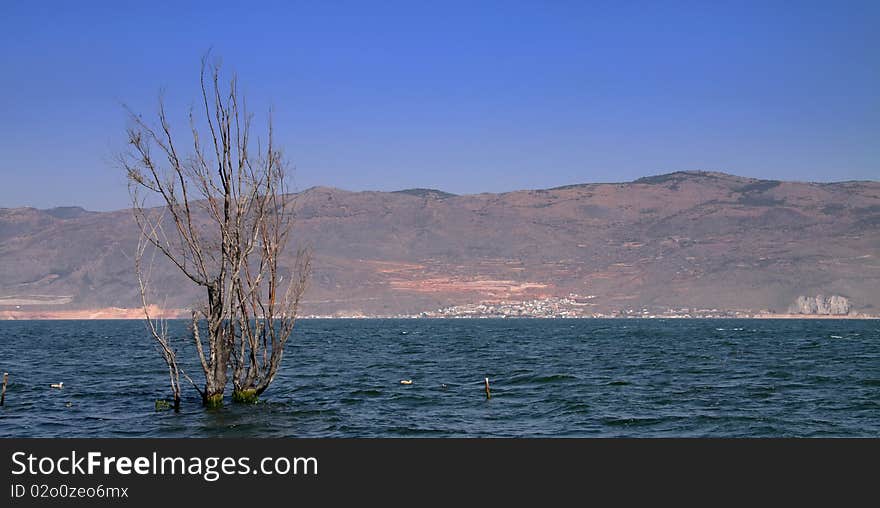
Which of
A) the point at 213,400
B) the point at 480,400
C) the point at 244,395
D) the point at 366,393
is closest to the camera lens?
the point at 213,400

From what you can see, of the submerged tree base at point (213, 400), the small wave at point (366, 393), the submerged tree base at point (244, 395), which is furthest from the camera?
the small wave at point (366, 393)

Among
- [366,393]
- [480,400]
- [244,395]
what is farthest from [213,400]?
[480,400]

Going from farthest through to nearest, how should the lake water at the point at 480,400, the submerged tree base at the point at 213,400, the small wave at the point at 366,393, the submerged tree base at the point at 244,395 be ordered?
the small wave at the point at 366,393
the submerged tree base at the point at 244,395
the submerged tree base at the point at 213,400
the lake water at the point at 480,400

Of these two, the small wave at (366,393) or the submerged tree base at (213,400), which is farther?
the small wave at (366,393)

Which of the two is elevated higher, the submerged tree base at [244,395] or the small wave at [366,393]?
the submerged tree base at [244,395]

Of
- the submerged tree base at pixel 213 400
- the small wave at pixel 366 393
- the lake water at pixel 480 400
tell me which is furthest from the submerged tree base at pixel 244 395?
the small wave at pixel 366 393

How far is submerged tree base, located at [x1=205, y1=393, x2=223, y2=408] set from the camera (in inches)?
1081

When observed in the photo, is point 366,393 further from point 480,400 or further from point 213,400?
point 213,400

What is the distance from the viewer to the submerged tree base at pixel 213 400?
27453mm

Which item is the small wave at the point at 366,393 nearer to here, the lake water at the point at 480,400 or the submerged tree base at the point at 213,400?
the lake water at the point at 480,400

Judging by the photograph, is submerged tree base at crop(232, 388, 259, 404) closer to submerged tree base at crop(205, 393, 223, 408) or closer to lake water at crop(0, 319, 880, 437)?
lake water at crop(0, 319, 880, 437)

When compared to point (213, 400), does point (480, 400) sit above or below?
below

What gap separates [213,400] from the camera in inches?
1083
